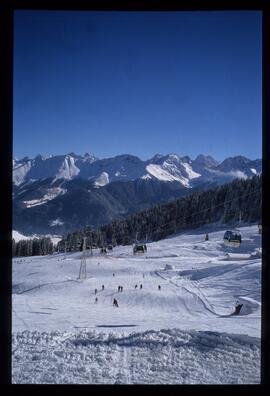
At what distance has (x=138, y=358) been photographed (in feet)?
8.77

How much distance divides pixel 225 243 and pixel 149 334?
14962 millimetres

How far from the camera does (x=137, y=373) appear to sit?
98.6 inches

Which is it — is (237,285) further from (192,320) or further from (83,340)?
(83,340)

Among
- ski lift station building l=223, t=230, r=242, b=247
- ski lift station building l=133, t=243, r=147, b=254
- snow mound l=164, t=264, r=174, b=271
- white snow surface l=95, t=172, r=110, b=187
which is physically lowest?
snow mound l=164, t=264, r=174, b=271

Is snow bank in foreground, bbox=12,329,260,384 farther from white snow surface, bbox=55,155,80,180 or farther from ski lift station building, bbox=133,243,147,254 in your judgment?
ski lift station building, bbox=133,243,147,254

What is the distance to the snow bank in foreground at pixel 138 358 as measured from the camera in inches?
95.7

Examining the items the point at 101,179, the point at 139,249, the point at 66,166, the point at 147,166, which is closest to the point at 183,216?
the point at 139,249

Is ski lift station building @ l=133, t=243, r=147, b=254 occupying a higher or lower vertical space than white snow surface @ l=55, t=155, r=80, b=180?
lower

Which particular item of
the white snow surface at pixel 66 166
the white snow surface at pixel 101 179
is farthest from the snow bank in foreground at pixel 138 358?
the white snow surface at pixel 101 179

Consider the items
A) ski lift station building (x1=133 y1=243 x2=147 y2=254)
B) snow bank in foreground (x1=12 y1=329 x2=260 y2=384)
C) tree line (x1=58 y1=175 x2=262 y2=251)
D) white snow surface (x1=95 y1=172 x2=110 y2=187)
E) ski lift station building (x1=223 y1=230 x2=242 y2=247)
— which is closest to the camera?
snow bank in foreground (x1=12 y1=329 x2=260 y2=384)

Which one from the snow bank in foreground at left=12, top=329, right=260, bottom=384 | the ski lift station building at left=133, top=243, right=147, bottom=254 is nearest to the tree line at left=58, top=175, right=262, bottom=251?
the ski lift station building at left=133, top=243, right=147, bottom=254

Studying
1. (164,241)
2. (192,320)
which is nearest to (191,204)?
(164,241)

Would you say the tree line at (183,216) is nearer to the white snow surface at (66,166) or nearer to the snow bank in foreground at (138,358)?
the white snow surface at (66,166)

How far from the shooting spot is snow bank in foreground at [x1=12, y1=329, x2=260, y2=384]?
2.43 meters
